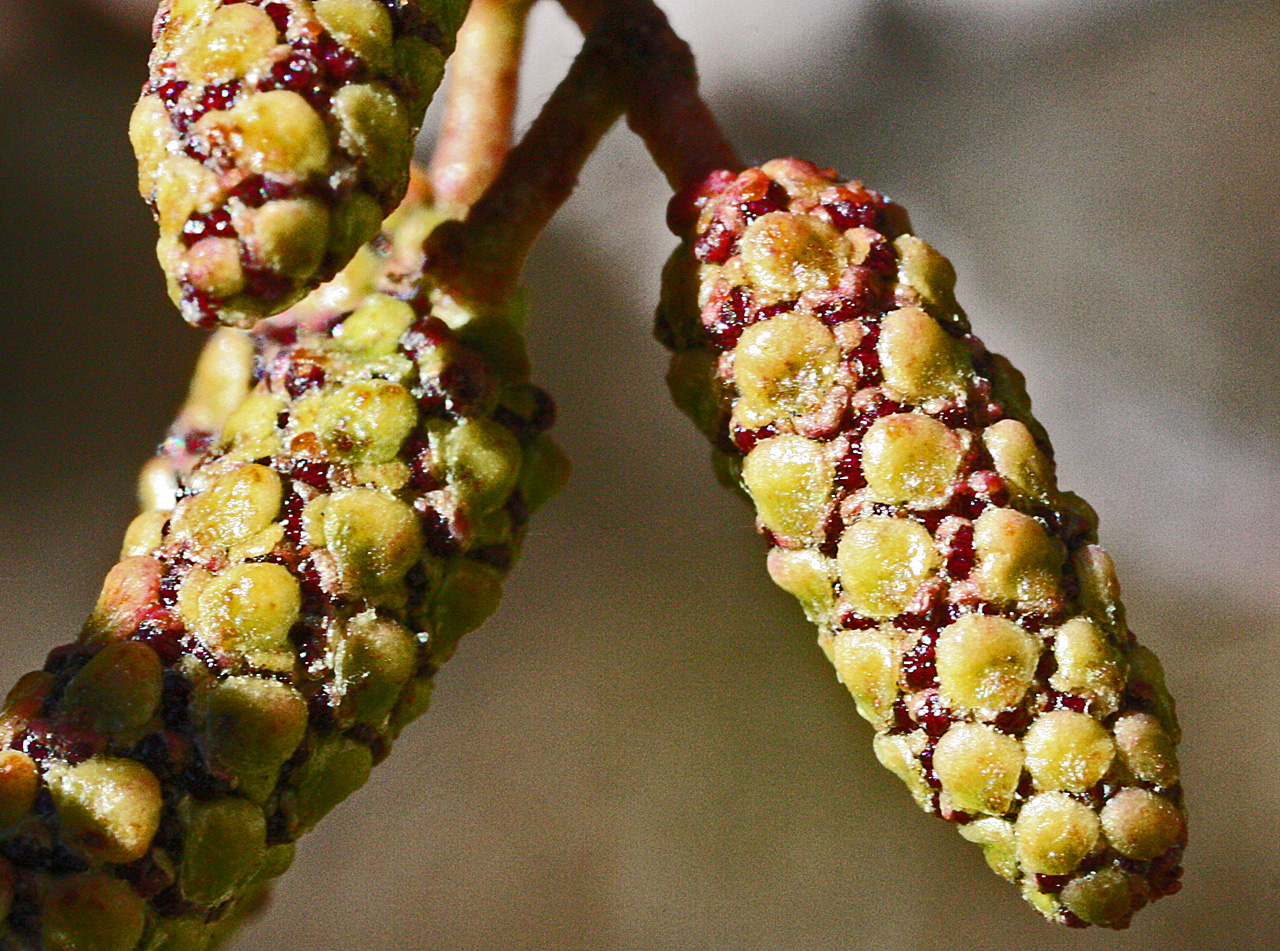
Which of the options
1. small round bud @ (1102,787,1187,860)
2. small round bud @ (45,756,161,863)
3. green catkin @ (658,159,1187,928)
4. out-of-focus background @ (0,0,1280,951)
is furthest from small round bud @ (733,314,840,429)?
out-of-focus background @ (0,0,1280,951)

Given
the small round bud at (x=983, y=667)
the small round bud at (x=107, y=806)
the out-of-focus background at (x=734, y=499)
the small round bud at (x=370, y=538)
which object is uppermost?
the out-of-focus background at (x=734, y=499)

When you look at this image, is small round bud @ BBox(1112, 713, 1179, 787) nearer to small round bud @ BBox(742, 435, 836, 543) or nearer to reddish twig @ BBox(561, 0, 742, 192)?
small round bud @ BBox(742, 435, 836, 543)

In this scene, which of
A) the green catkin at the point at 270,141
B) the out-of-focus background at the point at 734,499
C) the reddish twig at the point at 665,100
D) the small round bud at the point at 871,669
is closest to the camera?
the green catkin at the point at 270,141

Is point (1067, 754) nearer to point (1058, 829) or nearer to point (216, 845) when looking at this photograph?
point (1058, 829)

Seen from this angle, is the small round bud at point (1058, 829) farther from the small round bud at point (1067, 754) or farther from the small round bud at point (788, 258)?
the small round bud at point (788, 258)

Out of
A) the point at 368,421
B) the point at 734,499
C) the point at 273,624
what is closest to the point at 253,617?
the point at 273,624

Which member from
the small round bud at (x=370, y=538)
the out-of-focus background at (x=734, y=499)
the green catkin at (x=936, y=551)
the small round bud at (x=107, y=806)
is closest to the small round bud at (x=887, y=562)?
the green catkin at (x=936, y=551)

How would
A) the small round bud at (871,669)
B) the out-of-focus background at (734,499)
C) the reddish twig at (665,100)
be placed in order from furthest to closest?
the out-of-focus background at (734,499)
the reddish twig at (665,100)
the small round bud at (871,669)

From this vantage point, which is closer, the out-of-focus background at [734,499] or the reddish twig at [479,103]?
the reddish twig at [479,103]
